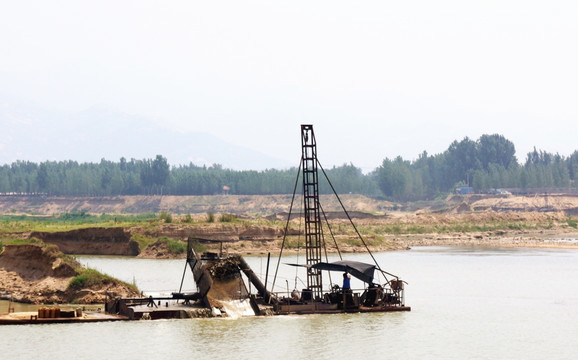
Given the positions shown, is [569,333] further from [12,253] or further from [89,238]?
[89,238]

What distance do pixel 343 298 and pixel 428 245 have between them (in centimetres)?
6769

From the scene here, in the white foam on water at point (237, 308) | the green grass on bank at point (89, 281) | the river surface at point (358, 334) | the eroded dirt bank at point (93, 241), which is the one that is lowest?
the river surface at point (358, 334)

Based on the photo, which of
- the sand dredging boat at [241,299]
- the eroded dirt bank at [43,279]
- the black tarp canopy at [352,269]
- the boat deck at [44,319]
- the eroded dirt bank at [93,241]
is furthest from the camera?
the eroded dirt bank at [93,241]

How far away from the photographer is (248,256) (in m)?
83.3

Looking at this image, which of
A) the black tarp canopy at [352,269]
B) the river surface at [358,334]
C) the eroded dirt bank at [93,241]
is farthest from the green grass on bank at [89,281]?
the eroded dirt bank at [93,241]

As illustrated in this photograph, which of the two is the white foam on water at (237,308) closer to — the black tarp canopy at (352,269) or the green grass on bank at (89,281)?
the black tarp canopy at (352,269)

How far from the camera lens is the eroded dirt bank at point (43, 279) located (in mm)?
45969

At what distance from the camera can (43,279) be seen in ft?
159

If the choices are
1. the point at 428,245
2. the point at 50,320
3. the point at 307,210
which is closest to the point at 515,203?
the point at 428,245

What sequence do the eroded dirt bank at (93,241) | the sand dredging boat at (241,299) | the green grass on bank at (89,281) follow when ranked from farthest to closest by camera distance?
1. the eroded dirt bank at (93,241)
2. the green grass on bank at (89,281)
3. the sand dredging boat at (241,299)

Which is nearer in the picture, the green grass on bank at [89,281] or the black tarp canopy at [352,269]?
the black tarp canopy at [352,269]

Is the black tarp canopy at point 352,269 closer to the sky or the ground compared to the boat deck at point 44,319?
closer to the sky

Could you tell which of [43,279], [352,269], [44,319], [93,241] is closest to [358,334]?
[352,269]

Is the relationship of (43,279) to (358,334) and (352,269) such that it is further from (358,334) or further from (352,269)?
(358,334)
